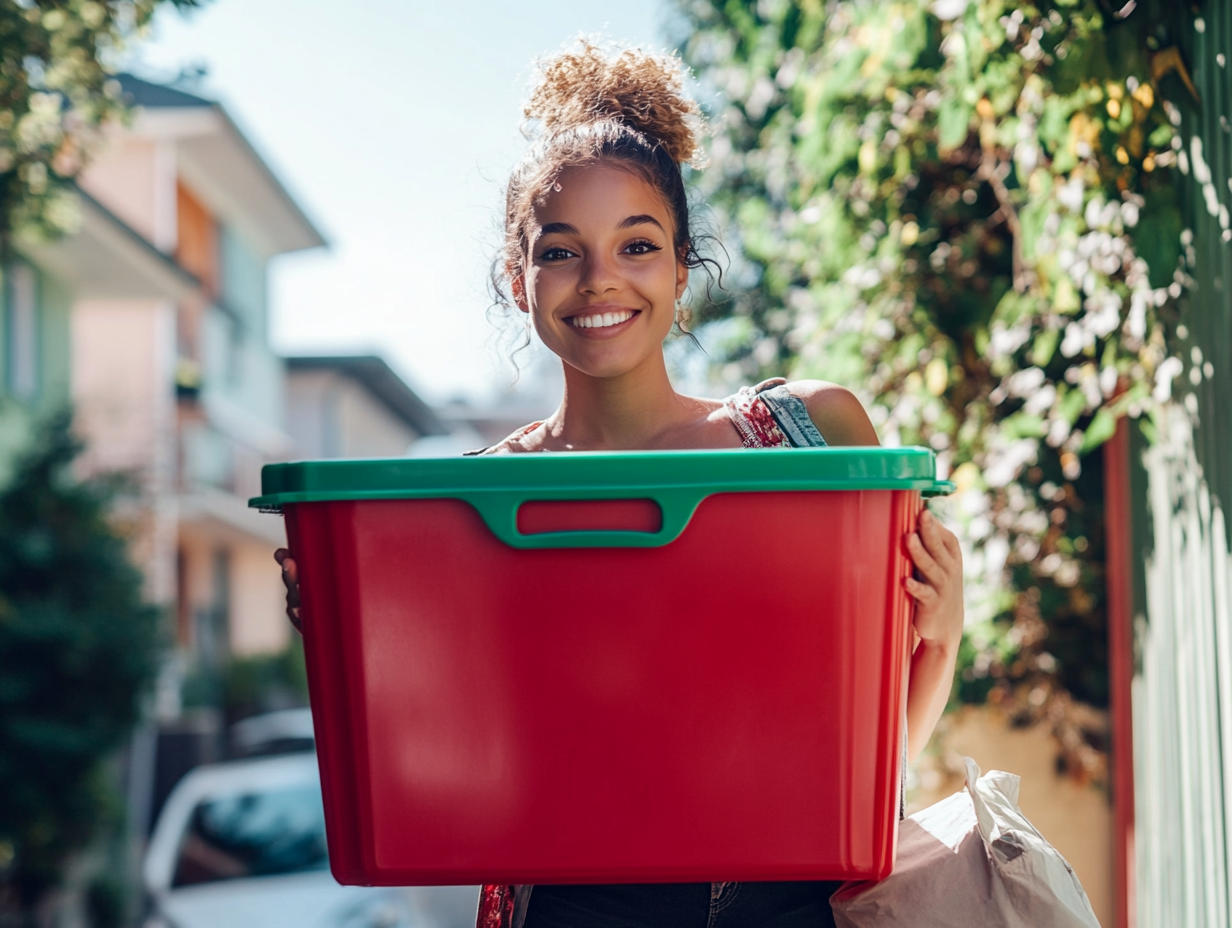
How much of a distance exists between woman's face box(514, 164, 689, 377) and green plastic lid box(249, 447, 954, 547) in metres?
0.35

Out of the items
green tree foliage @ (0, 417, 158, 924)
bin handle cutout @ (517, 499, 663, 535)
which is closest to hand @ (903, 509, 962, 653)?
bin handle cutout @ (517, 499, 663, 535)

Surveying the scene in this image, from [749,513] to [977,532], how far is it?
2.66 m

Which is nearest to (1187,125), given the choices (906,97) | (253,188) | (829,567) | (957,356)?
(906,97)

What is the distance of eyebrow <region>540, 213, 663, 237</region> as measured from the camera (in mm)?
1621

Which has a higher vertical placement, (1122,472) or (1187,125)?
(1187,125)

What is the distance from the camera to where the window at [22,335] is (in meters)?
10.2

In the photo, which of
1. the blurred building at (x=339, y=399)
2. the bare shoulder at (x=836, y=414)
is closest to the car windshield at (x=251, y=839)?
the bare shoulder at (x=836, y=414)

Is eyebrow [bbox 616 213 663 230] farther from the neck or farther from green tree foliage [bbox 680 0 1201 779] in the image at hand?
green tree foliage [bbox 680 0 1201 779]

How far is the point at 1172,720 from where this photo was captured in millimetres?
3152

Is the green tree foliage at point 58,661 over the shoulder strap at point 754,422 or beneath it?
beneath

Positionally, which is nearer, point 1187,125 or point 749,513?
point 749,513

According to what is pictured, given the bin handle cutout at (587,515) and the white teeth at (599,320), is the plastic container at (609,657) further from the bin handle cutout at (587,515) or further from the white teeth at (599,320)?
the white teeth at (599,320)

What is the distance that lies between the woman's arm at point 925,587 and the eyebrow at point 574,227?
29cm

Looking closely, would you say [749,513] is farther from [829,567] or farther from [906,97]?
[906,97]
